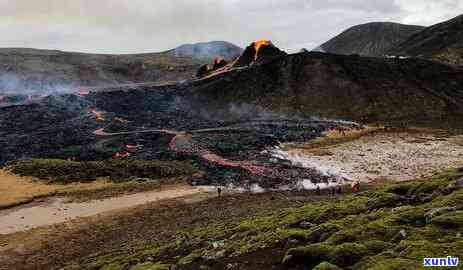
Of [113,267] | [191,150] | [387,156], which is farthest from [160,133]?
[113,267]

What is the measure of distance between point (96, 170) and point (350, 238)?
54601mm

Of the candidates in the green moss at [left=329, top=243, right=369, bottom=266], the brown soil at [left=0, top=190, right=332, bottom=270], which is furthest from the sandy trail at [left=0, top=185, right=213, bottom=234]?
the green moss at [left=329, top=243, right=369, bottom=266]

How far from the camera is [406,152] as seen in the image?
7456 centimetres

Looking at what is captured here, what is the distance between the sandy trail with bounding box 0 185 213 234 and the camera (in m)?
46.9

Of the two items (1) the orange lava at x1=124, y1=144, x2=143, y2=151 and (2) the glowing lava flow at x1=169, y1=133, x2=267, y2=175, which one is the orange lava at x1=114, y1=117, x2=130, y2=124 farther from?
(1) the orange lava at x1=124, y1=144, x2=143, y2=151

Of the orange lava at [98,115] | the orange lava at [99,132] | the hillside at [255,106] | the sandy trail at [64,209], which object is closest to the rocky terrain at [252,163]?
the orange lava at [98,115]

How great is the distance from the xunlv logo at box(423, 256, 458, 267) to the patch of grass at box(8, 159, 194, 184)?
53.6m

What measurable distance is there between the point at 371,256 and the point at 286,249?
483cm

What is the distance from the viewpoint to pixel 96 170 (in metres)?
67.1

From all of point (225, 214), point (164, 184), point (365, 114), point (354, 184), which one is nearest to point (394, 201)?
point (225, 214)

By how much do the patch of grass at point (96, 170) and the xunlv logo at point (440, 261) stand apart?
176ft

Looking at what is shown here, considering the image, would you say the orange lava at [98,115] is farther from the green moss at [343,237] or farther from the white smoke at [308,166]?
the green moss at [343,237]

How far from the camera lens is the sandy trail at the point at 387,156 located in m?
62.1

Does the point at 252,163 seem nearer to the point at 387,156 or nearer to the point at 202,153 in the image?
the point at 202,153
